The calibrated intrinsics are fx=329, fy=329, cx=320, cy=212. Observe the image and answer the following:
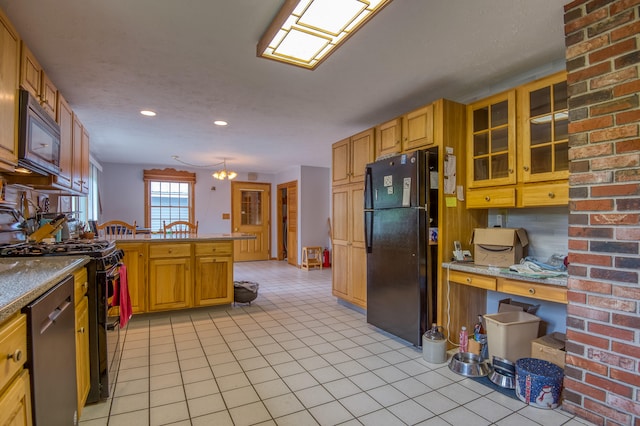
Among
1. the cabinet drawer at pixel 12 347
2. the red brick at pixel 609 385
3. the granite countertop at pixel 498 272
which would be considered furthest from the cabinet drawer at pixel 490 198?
the cabinet drawer at pixel 12 347

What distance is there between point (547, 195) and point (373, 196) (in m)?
1.40

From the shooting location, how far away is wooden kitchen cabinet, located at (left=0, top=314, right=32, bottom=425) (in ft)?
2.91

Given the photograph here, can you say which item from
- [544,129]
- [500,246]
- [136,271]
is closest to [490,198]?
[500,246]

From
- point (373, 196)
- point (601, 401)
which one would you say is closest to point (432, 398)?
point (601, 401)

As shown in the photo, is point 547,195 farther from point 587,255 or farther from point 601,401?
point 601,401

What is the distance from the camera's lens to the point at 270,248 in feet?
27.0

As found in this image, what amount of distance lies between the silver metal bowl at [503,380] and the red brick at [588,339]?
497 millimetres

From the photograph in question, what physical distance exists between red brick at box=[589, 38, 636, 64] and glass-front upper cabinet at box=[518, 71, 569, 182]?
36 cm

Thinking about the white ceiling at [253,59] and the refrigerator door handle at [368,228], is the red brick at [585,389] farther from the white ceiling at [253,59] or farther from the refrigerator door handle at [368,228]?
the white ceiling at [253,59]

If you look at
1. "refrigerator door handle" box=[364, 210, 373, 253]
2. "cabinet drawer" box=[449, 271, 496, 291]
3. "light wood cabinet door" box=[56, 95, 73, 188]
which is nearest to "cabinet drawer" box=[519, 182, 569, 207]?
"cabinet drawer" box=[449, 271, 496, 291]

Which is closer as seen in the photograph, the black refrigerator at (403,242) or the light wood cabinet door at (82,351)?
the light wood cabinet door at (82,351)

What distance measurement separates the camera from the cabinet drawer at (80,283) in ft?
5.49

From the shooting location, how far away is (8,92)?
176cm

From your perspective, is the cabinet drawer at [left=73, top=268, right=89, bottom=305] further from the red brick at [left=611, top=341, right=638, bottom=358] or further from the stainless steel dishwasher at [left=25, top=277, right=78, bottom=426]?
the red brick at [left=611, top=341, right=638, bottom=358]
